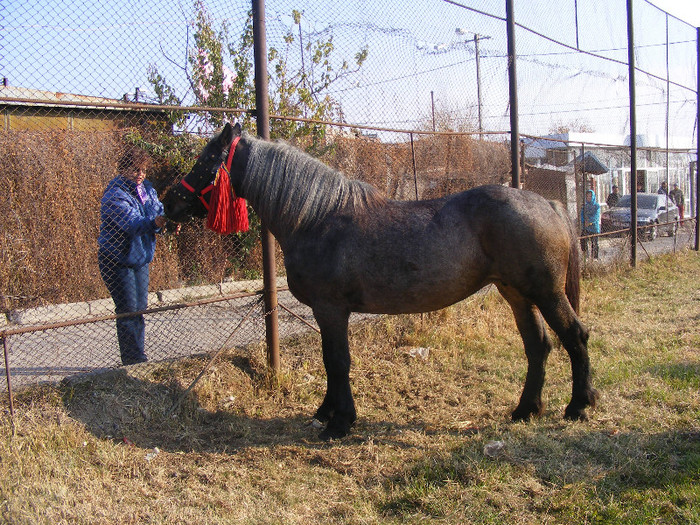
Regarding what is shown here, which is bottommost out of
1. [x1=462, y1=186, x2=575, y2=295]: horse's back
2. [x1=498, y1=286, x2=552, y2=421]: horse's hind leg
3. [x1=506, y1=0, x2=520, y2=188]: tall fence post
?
[x1=498, y1=286, x2=552, y2=421]: horse's hind leg

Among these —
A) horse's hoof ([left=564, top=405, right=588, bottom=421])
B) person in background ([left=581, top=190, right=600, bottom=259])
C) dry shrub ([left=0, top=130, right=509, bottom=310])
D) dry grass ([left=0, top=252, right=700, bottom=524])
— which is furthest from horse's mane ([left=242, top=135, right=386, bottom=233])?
person in background ([left=581, top=190, right=600, bottom=259])

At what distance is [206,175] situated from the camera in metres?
3.92

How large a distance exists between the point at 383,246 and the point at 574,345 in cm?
168

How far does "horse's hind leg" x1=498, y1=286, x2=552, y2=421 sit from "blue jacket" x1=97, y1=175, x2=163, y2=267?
3.11 metres

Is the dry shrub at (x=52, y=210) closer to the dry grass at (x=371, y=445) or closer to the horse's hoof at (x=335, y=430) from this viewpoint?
the dry grass at (x=371, y=445)

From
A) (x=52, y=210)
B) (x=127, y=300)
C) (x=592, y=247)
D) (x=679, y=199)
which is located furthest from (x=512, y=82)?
(x=679, y=199)

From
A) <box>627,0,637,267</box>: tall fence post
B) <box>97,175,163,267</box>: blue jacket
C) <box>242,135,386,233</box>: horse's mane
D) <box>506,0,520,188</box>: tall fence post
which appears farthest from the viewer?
<box>627,0,637,267</box>: tall fence post

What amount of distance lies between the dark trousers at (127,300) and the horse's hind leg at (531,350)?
3.22m

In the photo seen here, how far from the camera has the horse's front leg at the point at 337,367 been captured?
3.80 metres

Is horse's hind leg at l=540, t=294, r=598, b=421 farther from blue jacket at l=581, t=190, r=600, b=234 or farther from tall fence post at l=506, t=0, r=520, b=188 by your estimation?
blue jacket at l=581, t=190, r=600, b=234

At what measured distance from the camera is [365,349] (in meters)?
5.59

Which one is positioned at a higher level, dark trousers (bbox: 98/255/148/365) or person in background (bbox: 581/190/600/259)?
person in background (bbox: 581/190/600/259)

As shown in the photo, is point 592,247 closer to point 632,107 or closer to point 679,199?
point 632,107

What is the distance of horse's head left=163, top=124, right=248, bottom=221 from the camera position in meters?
3.91
